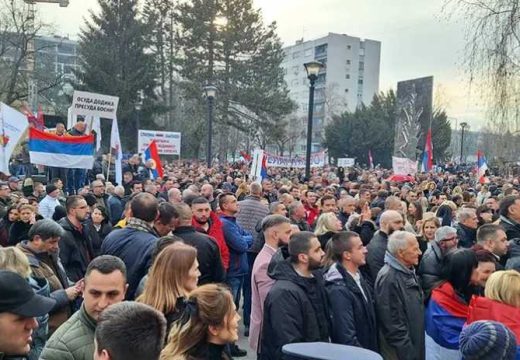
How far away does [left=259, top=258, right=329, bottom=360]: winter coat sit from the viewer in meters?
4.02

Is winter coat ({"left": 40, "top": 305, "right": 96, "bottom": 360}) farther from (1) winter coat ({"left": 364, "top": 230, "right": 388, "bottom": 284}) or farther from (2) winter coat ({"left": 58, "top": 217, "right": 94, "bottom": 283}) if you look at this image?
(1) winter coat ({"left": 364, "top": 230, "right": 388, "bottom": 284})

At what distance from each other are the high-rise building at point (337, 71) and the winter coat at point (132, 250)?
92.0m

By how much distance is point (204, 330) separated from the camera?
269 centimetres

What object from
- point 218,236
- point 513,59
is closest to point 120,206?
point 218,236

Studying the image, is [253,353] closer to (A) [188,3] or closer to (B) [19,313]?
(B) [19,313]

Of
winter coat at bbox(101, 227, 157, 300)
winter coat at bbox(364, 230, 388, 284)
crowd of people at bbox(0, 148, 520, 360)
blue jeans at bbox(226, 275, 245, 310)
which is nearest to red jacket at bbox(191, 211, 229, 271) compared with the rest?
crowd of people at bbox(0, 148, 520, 360)

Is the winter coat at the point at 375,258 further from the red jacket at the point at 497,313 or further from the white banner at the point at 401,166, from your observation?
the white banner at the point at 401,166

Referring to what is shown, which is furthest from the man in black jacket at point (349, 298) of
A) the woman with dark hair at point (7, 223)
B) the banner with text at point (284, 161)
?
the banner with text at point (284, 161)

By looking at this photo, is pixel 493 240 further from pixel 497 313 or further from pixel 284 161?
pixel 284 161

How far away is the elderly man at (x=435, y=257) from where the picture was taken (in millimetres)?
5297

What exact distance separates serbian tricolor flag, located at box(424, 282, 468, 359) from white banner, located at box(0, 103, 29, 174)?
7.64 m

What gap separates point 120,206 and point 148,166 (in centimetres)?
532

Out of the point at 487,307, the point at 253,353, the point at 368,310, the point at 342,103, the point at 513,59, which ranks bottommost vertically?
the point at 253,353

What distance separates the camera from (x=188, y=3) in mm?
44219
